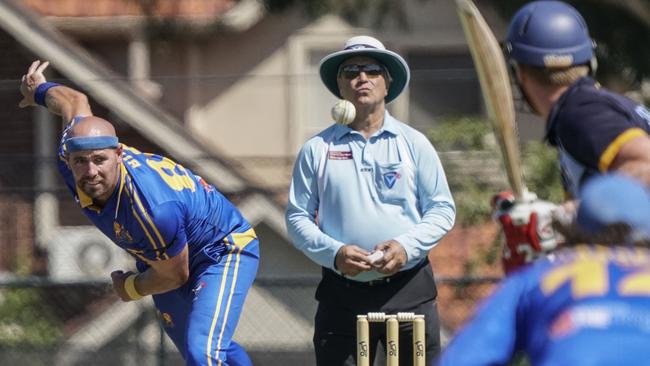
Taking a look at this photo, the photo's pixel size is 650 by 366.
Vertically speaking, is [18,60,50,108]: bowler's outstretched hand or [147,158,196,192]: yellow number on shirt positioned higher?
[18,60,50,108]: bowler's outstretched hand

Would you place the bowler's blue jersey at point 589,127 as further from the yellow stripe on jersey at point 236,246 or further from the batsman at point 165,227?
the yellow stripe on jersey at point 236,246

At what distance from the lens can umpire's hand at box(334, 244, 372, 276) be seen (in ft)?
21.0

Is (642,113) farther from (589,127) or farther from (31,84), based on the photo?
(31,84)

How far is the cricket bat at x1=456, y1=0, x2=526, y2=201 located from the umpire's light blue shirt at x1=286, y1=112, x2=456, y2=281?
1.74 metres

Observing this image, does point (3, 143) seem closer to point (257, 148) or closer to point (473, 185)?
point (257, 148)

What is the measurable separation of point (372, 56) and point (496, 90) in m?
2.12

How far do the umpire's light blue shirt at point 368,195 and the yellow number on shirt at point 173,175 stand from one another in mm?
597

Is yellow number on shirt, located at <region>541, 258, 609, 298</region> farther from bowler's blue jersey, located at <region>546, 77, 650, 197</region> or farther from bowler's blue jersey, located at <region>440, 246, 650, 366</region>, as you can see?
bowler's blue jersey, located at <region>546, 77, 650, 197</region>

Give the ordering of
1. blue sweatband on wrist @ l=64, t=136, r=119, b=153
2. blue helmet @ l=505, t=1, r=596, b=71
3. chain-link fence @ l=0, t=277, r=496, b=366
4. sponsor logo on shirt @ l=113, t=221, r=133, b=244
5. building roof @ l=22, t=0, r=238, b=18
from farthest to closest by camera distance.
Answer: building roof @ l=22, t=0, r=238, b=18 < chain-link fence @ l=0, t=277, r=496, b=366 < sponsor logo on shirt @ l=113, t=221, r=133, b=244 < blue sweatband on wrist @ l=64, t=136, r=119, b=153 < blue helmet @ l=505, t=1, r=596, b=71

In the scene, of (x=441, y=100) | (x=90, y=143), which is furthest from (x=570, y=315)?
(x=441, y=100)

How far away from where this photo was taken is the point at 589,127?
438 centimetres

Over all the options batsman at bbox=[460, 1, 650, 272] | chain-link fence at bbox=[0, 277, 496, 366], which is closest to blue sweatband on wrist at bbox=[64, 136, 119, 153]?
batsman at bbox=[460, 1, 650, 272]

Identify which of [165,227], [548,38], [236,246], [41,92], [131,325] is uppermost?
[548,38]

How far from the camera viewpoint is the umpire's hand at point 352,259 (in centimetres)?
641
